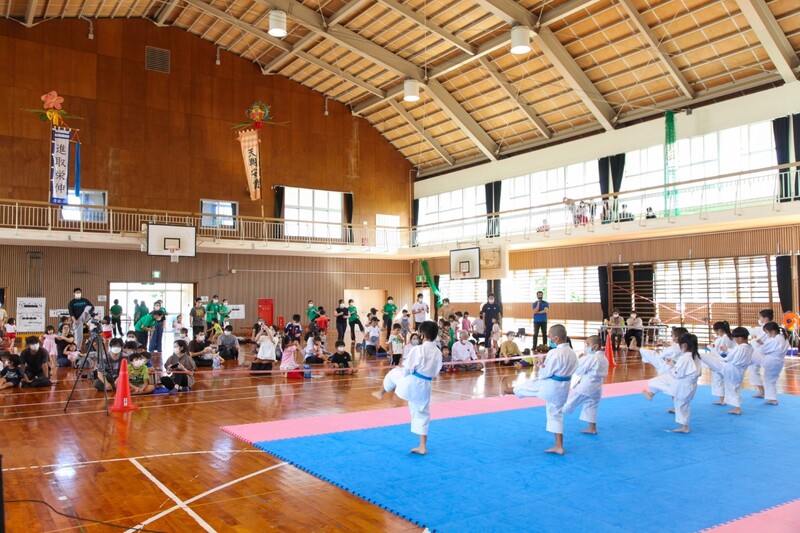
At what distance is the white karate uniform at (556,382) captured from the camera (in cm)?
623

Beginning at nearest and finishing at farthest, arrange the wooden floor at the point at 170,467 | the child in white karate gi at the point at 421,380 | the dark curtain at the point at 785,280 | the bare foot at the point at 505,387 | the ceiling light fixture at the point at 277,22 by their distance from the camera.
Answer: the wooden floor at the point at 170,467
the child in white karate gi at the point at 421,380
the bare foot at the point at 505,387
the dark curtain at the point at 785,280
the ceiling light fixture at the point at 277,22

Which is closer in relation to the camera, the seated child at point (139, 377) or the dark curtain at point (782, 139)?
the seated child at point (139, 377)

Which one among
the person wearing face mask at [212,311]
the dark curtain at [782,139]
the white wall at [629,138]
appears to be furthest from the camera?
the person wearing face mask at [212,311]

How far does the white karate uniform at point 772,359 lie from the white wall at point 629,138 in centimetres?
926

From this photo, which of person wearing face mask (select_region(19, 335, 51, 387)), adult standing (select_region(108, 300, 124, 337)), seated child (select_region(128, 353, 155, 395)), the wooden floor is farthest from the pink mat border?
adult standing (select_region(108, 300, 124, 337))

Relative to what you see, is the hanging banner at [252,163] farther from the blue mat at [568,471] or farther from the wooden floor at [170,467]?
the blue mat at [568,471]

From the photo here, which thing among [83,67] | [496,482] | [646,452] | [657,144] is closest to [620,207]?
[657,144]

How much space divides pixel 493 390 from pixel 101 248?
15.0 metres

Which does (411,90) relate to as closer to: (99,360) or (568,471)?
(99,360)

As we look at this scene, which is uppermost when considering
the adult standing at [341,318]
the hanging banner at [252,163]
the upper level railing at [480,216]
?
the hanging banner at [252,163]

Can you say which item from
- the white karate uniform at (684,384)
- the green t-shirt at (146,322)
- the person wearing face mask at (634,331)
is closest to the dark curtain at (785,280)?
the person wearing face mask at (634,331)

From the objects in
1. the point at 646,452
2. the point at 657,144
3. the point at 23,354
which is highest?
the point at 657,144

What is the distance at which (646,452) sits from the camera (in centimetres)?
621

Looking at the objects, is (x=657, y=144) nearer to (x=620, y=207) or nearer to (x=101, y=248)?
(x=620, y=207)
